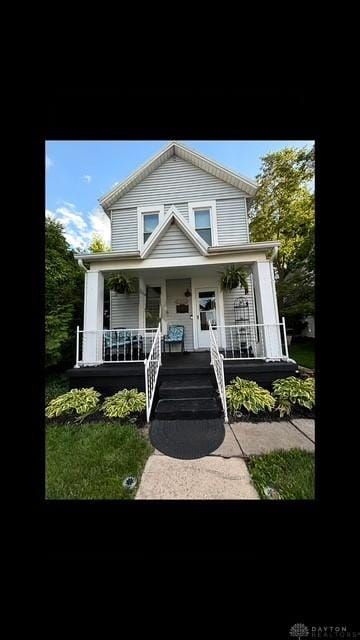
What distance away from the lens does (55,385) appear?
563 centimetres

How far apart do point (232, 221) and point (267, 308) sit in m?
3.44

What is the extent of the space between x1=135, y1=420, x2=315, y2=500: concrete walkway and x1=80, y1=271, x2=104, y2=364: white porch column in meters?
3.05

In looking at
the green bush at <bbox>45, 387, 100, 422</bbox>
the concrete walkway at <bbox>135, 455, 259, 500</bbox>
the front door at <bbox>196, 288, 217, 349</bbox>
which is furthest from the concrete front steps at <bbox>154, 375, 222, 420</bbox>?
the front door at <bbox>196, 288, 217, 349</bbox>

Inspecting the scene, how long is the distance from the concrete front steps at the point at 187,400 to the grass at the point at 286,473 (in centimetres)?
110

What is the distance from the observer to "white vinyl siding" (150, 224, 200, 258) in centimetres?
535

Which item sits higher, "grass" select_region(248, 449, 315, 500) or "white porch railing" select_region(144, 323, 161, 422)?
"white porch railing" select_region(144, 323, 161, 422)

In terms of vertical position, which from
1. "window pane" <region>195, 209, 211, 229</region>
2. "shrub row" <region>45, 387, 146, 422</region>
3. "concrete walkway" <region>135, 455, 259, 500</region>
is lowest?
"concrete walkway" <region>135, 455, 259, 500</region>

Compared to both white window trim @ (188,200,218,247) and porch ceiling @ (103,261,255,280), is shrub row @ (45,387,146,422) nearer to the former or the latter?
porch ceiling @ (103,261,255,280)

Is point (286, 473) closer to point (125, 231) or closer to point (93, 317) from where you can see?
point (93, 317)

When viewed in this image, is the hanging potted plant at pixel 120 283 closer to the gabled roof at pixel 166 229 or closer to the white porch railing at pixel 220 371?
the gabled roof at pixel 166 229

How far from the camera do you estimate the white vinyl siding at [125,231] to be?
6980 mm

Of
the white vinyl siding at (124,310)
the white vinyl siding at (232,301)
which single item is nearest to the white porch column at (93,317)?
the white vinyl siding at (124,310)
